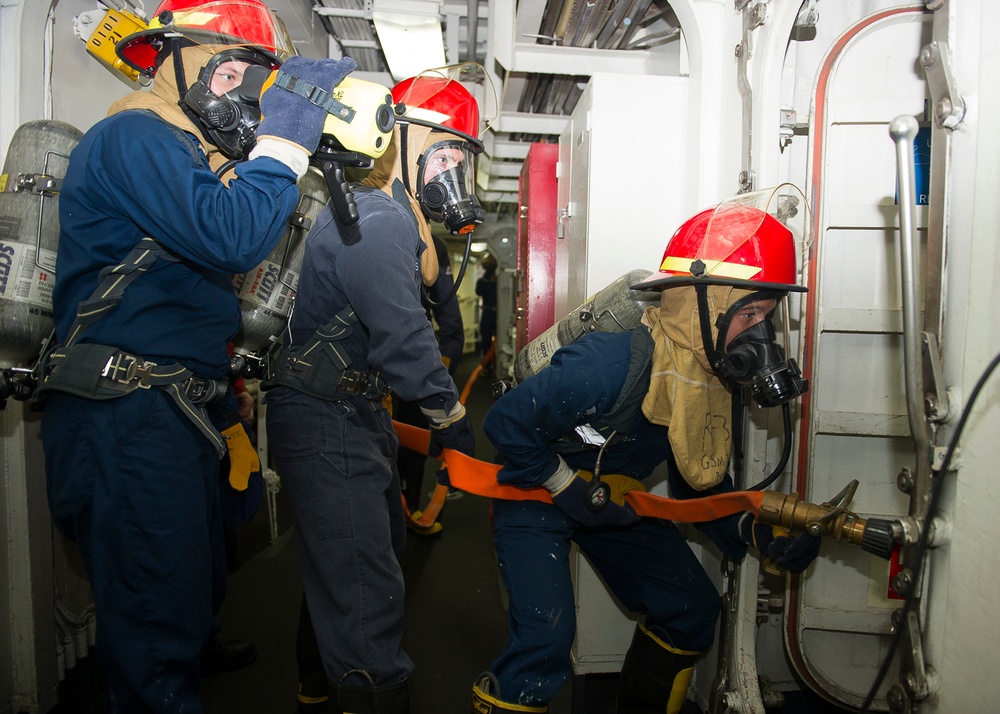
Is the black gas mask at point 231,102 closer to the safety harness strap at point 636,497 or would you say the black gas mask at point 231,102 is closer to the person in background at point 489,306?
the safety harness strap at point 636,497

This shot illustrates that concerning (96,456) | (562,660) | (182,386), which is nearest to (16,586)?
(96,456)

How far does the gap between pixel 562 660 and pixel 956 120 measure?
179cm

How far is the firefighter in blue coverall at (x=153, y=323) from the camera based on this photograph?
1.60 meters

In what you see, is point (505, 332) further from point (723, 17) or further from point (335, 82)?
point (335, 82)

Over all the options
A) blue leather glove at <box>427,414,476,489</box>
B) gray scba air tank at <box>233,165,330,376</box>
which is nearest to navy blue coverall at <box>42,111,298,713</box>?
gray scba air tank at <box>233,165,330,376</box>

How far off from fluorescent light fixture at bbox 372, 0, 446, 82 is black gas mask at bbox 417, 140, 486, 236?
1.47 meters

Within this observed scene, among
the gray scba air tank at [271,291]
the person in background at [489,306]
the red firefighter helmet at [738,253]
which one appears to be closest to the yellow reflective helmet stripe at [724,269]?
the red firefighter helmet at [738,253]

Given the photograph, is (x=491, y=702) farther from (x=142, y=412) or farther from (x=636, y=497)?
(x=142, y=412)

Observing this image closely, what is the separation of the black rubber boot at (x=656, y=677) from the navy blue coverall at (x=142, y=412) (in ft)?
4.70

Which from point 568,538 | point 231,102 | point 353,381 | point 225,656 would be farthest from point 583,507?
point 225,656

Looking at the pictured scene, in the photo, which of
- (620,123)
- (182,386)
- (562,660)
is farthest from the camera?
(620,123)

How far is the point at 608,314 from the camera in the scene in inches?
87.7

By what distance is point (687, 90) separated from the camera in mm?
2637

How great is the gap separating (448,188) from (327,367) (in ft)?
3.09
